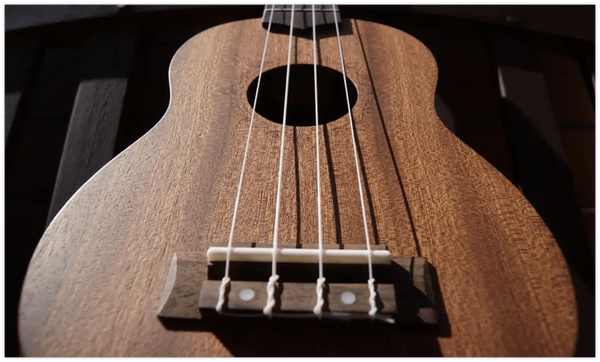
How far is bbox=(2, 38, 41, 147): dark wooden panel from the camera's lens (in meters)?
0.98

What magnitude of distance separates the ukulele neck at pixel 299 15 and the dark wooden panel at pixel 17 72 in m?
Result: 0.55

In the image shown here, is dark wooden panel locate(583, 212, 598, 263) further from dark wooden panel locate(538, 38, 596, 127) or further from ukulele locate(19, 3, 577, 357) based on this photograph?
ukulele locate(19, 3, 577, 357)

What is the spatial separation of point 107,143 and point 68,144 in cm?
8

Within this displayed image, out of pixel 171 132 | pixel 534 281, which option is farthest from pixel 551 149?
pixel 171 132

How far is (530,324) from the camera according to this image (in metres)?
0.48

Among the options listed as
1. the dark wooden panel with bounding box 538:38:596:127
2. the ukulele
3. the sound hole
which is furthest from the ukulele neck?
the dark wooden panel with bounding box 538:38:596:127

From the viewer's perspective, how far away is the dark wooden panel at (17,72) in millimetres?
980

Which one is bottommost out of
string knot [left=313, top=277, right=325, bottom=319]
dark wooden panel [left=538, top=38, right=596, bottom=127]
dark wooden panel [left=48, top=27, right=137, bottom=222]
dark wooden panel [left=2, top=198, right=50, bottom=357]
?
string knot [left=313, top=277, right=325, bottom=319]

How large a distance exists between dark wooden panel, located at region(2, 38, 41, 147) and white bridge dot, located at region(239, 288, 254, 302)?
0.72 m

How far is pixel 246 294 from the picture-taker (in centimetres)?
47

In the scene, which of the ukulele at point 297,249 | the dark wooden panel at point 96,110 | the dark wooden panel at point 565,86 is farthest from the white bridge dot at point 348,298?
the dark wooden panel at point 565,86

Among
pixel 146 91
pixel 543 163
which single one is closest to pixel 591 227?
pixel 543 163

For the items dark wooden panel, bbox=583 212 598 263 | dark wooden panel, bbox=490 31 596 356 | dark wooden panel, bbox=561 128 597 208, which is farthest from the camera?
dark wooden panel, bbox=561 128 597 208

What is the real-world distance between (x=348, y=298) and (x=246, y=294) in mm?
105
